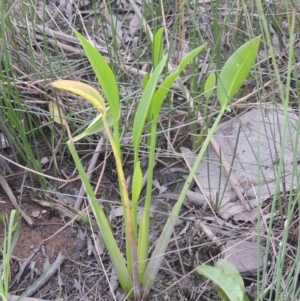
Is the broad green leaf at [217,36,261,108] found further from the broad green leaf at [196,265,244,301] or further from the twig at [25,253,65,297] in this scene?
the twig at [25,253,65,297]

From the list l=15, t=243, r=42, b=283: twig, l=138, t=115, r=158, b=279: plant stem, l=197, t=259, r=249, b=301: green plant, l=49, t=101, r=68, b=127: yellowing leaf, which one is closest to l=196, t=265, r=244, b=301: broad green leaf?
l=197, t=259, r=249, b=301: green plant

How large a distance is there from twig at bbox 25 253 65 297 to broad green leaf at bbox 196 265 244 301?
1.06ft

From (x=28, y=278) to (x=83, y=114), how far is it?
44 centimetres

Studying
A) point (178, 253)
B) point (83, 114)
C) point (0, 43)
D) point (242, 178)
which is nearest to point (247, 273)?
point (178, 253)

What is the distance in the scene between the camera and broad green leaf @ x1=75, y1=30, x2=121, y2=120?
2.72 feet

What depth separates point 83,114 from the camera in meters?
1.32

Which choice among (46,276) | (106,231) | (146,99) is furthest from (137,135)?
(46,276)

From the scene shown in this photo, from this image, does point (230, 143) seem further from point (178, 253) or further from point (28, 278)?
point (28, 278)

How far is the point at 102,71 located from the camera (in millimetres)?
839

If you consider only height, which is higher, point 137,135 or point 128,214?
point 137,135

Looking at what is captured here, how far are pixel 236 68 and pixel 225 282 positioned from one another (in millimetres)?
364

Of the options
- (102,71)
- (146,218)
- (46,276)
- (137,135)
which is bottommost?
(46,276)

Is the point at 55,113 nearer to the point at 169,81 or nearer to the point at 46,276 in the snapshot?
the point at 46,276

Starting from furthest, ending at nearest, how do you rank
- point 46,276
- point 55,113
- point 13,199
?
point 55,113 → point 13,199 → point 46,276
